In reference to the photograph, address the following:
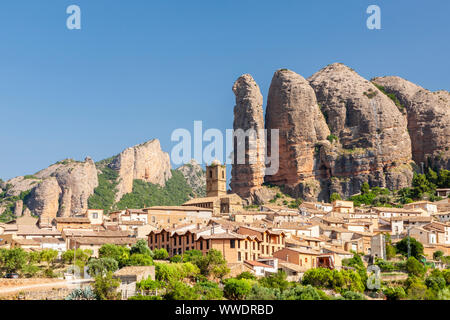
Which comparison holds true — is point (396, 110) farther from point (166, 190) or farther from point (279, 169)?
point (166, 190)

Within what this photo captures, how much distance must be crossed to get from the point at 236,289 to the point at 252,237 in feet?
56.2

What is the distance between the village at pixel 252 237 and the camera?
63969 mm

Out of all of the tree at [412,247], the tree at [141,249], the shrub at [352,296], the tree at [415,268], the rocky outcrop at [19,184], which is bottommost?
the shrub at [352,296]

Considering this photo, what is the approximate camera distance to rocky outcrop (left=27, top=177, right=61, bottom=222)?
134625mm

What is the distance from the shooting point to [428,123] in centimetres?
13850

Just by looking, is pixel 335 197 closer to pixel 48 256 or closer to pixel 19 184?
pixel 48 256

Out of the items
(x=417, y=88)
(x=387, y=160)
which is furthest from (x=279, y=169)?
(x=417, y=88)

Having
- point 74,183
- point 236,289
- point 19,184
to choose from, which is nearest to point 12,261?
point 236,289

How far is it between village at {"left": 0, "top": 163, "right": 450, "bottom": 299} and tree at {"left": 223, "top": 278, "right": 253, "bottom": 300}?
590cm

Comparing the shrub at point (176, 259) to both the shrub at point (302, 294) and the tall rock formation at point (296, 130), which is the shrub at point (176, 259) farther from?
the tall rock formation at point (296, 130)

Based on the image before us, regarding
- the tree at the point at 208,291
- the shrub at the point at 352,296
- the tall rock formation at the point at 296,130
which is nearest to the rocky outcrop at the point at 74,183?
the tall rock formation at the point at 296,130

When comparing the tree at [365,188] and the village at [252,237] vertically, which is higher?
the tree at [365,188]

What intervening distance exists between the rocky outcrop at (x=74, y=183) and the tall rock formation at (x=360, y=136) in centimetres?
4783

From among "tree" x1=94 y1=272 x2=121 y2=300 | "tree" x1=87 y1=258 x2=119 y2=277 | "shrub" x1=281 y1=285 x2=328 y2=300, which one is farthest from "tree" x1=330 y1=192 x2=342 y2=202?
"tree" x1=94 y1=272 x2=121 y2=300
